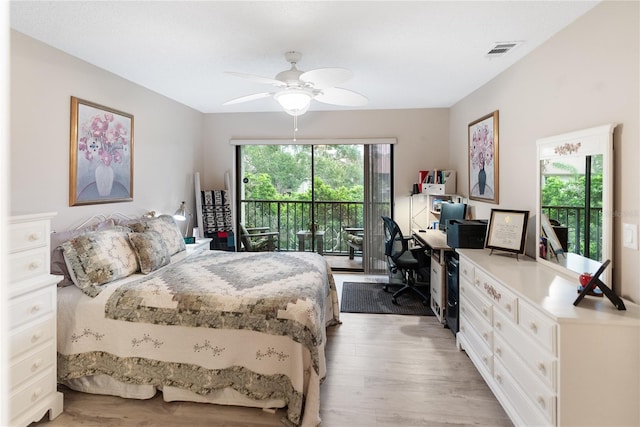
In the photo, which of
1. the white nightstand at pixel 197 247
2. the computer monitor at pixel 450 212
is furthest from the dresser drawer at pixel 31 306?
the computer monitor at pixel 450 212

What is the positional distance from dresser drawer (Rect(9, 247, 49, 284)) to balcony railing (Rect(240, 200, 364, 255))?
3500 mm

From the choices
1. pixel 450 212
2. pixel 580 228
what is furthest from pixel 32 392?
pixel 450 212

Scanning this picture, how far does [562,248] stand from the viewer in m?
2.09

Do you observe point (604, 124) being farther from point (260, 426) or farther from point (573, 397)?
point (260, 426)

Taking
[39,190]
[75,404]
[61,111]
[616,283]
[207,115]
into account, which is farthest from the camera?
[207,115]

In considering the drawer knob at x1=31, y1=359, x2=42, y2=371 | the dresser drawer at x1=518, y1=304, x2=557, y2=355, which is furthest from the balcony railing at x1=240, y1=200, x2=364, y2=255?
the dresser drawer at x1=518, y1=304, x2=557, y2=355

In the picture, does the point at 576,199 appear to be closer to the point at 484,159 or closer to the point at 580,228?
the point at 580,228

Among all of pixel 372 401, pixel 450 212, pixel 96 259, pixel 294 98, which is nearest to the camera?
pixel 372 401

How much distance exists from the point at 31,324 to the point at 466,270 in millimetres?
2851

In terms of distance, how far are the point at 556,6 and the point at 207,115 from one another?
14.4 feet

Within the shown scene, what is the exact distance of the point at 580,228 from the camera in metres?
1.92

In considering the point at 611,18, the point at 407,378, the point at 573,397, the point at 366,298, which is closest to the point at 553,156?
the point at 611,18

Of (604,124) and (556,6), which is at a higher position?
(556,6)

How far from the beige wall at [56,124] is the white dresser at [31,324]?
0.62 m
